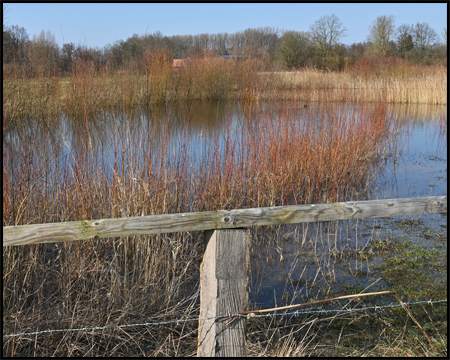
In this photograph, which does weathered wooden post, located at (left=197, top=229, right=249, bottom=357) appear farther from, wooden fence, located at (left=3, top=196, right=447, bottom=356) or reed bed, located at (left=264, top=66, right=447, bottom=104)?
reed bed, located at (left=264, top=66, right=447, bottom=104)

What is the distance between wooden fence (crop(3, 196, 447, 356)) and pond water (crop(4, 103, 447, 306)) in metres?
0.98

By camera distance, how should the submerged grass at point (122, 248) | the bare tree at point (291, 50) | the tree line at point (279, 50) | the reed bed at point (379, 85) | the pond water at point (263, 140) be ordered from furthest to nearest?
the bare tree at point (291, 50) → the reed bed at point (379, 85) → the tree line at point (279, 50) → the pond water at point (263, 140) → the submerged grass at point (122, 248)

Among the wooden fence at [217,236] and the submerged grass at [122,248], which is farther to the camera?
the submerged grass at [122,248]

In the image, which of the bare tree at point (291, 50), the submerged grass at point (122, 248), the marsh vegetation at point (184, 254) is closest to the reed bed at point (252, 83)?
the marsh vegetation at point (184, 254)

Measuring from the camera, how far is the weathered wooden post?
69.9 inches

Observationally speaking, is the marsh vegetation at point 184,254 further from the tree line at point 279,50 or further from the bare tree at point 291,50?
the bare tree at point 291,50

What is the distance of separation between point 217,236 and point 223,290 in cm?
20

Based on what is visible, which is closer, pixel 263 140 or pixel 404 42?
pixel 263 140

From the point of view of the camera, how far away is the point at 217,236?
1764 mm

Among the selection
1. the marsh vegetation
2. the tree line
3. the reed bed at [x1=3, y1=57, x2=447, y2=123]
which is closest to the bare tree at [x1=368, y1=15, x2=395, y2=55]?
the tree line

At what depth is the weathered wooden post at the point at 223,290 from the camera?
178 cm

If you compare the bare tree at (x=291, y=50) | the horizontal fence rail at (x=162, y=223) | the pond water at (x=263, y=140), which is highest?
the bare tree at (x=291, y=50)

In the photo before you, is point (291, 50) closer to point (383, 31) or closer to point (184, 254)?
point (383, 31)

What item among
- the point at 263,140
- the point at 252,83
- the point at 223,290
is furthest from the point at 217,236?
the point at 252,83
